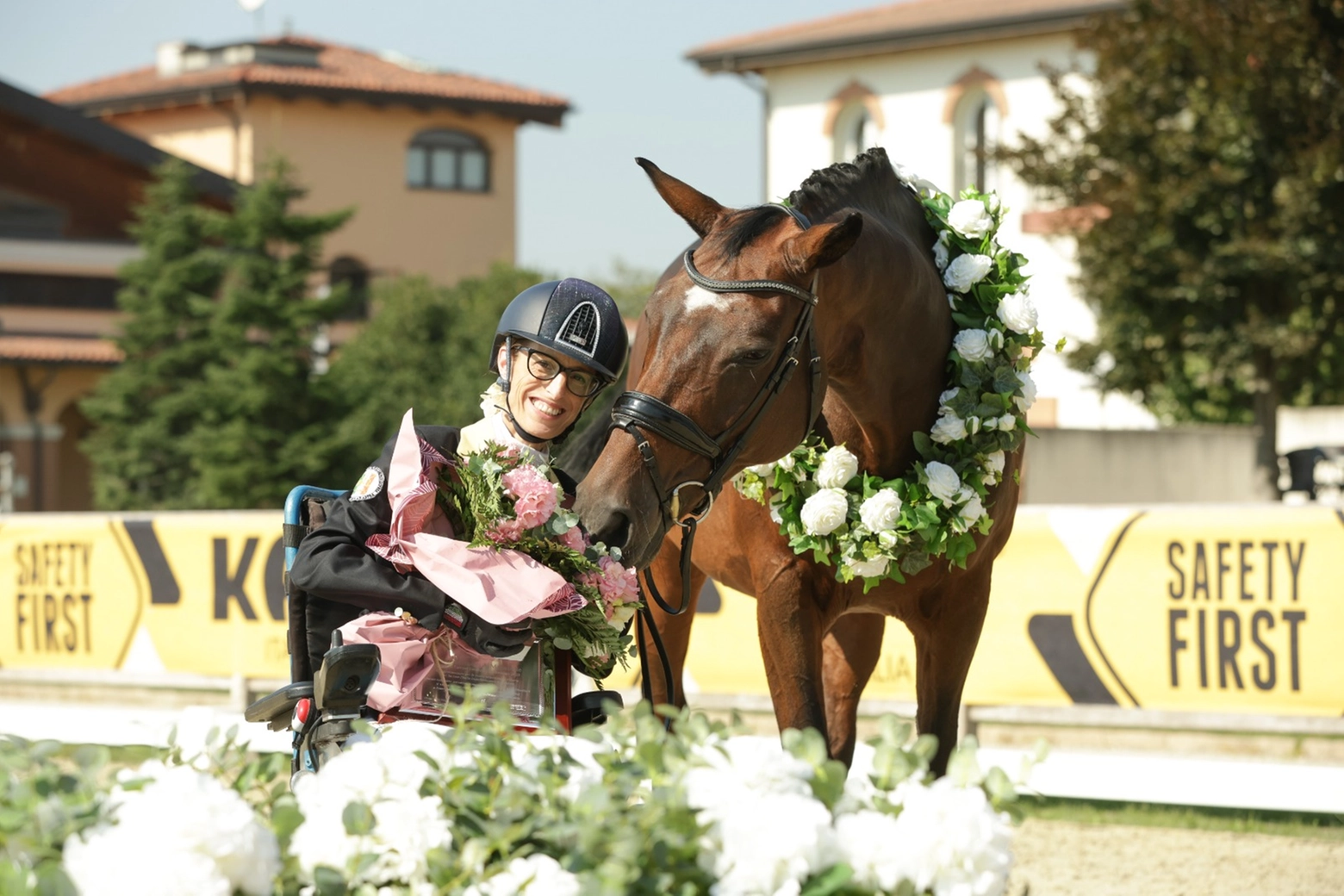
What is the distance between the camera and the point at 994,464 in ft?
13.2

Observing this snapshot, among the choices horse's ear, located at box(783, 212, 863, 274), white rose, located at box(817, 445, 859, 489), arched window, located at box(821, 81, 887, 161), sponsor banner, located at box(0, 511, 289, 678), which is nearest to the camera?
horse's ear, located at box(783, 212, 863, 274)

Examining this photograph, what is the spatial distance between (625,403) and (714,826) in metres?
1.50

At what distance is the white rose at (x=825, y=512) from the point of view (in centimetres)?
383

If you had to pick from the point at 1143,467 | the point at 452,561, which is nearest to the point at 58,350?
the point at 1143,467

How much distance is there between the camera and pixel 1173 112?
1677cm

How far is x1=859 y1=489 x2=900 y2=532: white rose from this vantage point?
3.80 meters

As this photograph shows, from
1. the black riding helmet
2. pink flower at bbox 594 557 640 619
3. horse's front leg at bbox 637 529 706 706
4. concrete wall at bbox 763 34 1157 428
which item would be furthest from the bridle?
concrete wall at bbox 763 34 1157 428

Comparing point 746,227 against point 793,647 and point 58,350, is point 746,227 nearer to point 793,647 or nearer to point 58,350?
point 793,647

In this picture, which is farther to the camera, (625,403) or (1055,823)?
(1055,823)

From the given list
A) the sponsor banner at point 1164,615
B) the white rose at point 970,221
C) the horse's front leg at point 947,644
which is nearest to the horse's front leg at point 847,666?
the horse's front leg at point 947,644

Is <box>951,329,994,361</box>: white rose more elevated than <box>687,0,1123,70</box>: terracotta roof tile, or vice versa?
<box>687,0,1123,70</box>: terracotta roof tile

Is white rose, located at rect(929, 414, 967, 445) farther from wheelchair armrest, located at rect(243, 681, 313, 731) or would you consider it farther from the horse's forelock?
wheelchair armrest, located at rect(243, 681, 313, 731)

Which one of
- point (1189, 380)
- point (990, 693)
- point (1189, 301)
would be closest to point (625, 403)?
point (990, 693)

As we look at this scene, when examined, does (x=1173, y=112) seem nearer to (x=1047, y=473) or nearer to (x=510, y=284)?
(x=1047, y=473)
